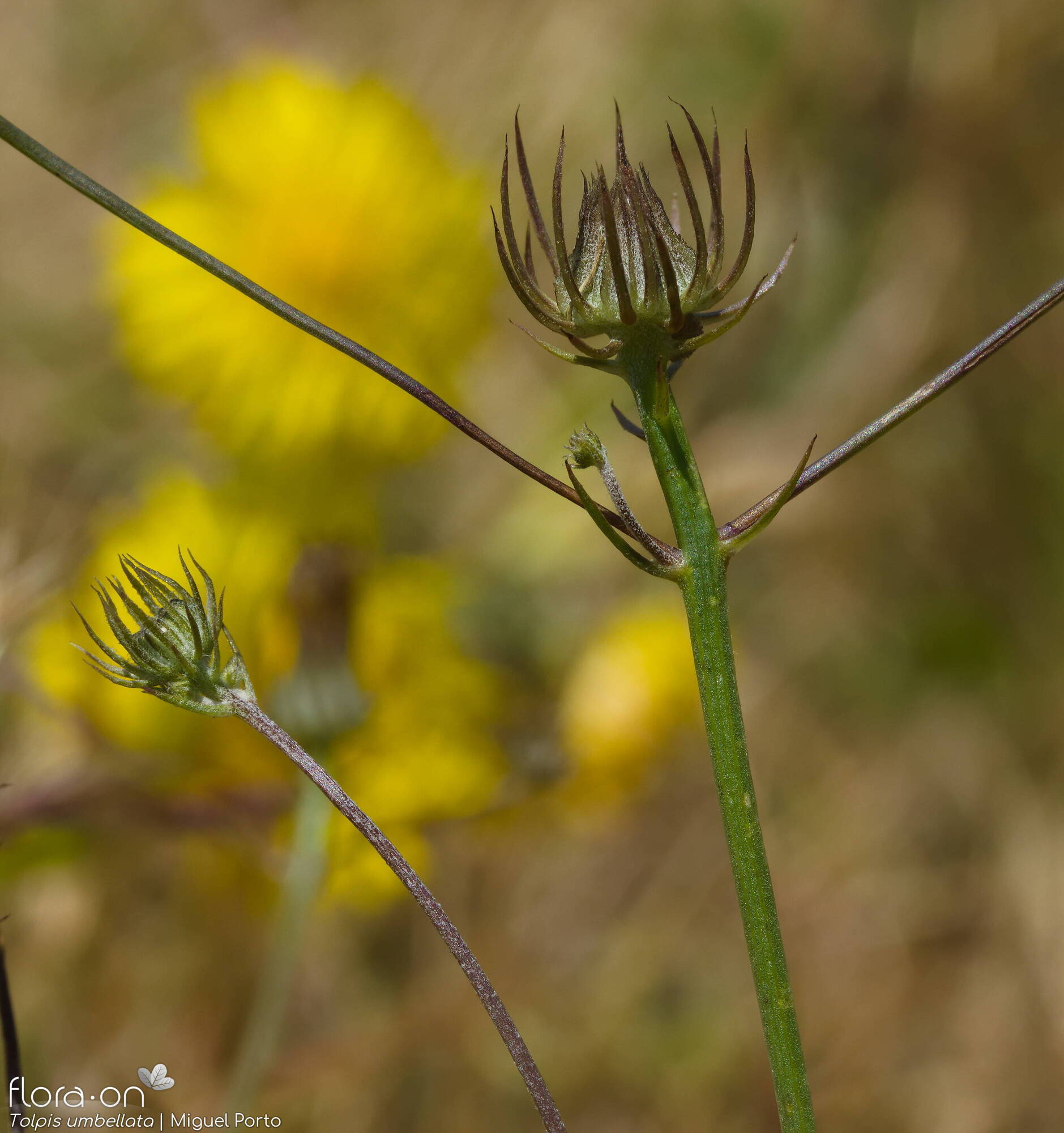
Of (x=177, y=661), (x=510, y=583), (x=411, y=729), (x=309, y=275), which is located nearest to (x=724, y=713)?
(x=177, y=661)

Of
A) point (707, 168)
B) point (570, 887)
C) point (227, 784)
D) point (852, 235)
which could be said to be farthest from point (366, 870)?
point (852, 235)

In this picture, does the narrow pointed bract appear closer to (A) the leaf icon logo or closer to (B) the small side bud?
(B) the small side bud

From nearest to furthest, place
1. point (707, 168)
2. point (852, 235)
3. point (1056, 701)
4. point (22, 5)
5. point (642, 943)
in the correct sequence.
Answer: point (707, 168)
point (642, 943)
point (1056, 701)
point (852, 235)
point (22, 5)

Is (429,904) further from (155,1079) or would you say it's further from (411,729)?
(411,729)

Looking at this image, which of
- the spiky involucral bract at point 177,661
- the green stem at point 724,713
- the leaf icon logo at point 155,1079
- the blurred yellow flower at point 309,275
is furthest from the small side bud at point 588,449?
the blurred yellow flower at point 309,275

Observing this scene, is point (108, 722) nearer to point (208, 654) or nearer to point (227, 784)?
point (227, 784)

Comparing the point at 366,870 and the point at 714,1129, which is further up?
the point at 366,870

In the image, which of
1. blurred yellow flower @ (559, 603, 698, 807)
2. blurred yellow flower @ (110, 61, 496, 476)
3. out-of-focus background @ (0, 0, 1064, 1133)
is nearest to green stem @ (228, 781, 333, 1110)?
out-of-focus background @ (0, 0, 1064, 1133)
